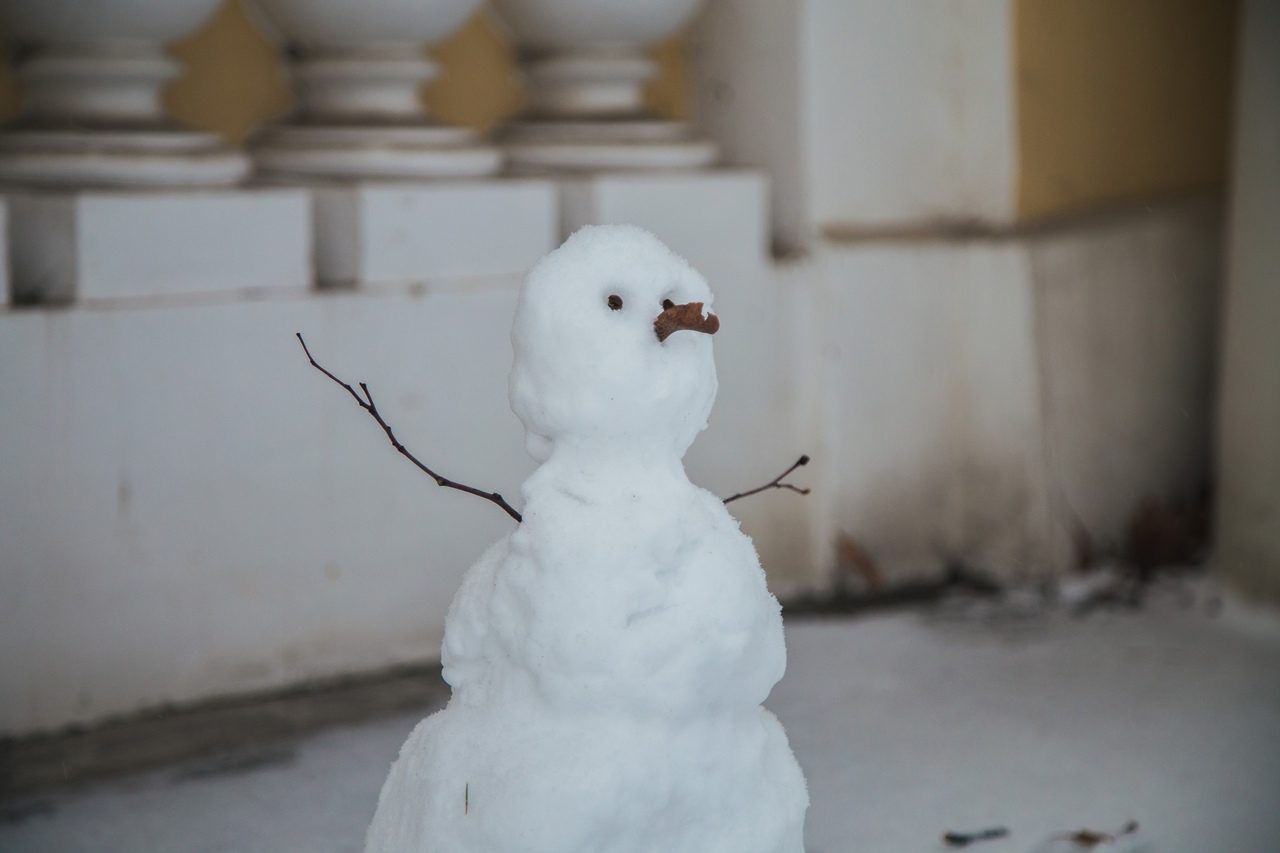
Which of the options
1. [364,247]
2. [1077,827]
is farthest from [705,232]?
[1077,827]

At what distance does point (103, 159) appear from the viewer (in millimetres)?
3617

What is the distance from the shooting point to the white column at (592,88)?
4.31 m

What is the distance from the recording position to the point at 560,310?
2.12m

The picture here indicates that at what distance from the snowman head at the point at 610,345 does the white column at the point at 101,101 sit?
1795 millimetres

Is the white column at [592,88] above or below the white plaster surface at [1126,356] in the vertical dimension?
above

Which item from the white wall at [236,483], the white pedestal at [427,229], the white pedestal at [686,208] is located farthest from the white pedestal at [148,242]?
the white pedestal at [686,208]

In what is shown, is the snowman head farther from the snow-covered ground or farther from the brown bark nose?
the snow-covered ground

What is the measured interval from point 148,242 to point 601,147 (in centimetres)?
127

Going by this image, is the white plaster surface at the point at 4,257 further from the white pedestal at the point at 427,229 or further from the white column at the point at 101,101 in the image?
the white pedestal at the point at 427,229

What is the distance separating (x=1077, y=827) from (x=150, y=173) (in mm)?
2328

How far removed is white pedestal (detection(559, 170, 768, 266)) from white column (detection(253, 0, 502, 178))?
248 mm

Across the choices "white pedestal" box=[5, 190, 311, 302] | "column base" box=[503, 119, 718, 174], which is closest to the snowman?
"white pedestal" box=[5, 190, 311, 302]

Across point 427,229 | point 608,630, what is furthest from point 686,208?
point 608,630

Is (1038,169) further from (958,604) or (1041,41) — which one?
(958,604)
